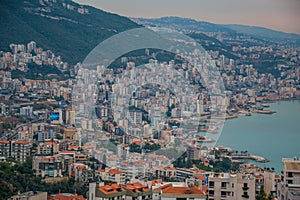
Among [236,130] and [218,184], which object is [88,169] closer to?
[218,184]

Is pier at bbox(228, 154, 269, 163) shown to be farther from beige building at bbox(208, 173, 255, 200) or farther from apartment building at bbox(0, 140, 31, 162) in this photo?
beige building at bbox(208, 173, 255, 200)

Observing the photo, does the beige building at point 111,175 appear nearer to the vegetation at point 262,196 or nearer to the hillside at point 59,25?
the vegetation at point 262,196

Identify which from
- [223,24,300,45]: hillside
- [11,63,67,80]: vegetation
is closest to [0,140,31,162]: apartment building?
[11,63,67,80]: vegetation

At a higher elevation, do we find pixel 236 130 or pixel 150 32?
pixel 150 32

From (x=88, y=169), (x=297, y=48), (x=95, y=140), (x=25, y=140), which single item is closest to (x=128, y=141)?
(x=95, y=140)

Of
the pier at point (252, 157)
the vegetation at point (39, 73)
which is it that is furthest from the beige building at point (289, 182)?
the vegetation at point (39, 73)

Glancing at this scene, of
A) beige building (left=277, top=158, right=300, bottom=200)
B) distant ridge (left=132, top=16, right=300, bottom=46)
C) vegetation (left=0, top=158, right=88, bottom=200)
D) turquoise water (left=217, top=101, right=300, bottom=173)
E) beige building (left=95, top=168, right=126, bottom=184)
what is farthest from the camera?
distant ridge (left=132, top=16, right=300, bottom=46)
